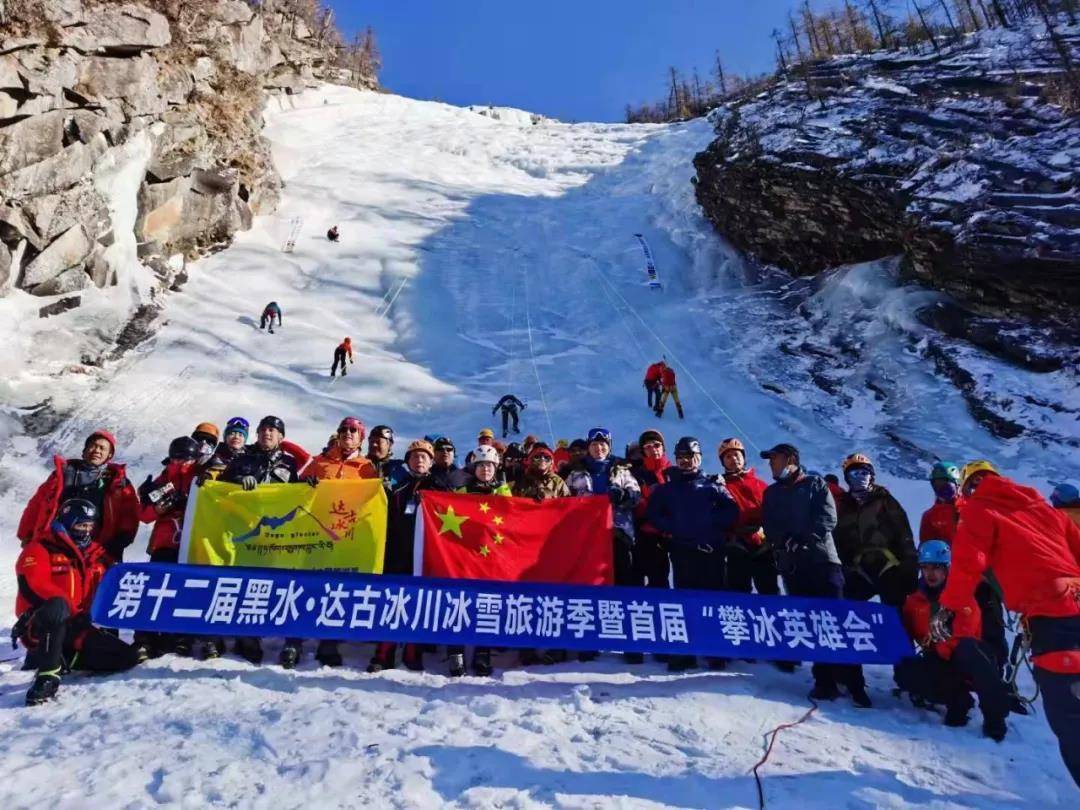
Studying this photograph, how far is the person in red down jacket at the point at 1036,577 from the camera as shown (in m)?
3.33

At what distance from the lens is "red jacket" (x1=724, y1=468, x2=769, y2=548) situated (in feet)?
20.4

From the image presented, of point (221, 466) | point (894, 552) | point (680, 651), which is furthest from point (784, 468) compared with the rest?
point (221, 466)

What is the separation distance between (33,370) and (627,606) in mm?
17936

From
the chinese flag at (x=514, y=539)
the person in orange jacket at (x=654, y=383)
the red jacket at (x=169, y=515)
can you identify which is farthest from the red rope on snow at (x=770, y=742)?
the person in orange jacket at (x=654, y=383)

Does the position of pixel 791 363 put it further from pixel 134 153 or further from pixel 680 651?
pixel 134 153

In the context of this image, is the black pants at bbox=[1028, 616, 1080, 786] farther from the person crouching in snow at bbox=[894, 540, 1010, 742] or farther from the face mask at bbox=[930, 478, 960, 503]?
the face mask at bbox=[930, 478, 960, 503]

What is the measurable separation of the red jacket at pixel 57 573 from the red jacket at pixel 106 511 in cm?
10

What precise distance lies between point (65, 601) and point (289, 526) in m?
1.72

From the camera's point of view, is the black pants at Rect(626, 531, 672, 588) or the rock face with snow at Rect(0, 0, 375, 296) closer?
the black pants at Rect(626, 531, 672, 588)

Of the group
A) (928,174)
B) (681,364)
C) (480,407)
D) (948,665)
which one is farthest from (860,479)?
(928,174)

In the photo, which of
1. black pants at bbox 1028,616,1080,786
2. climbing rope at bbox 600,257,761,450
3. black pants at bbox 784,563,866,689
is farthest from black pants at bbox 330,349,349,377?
black pants at bbox 1028,616,1080,786

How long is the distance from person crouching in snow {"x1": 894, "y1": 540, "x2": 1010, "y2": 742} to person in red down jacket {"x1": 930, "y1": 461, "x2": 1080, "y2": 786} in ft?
1.62

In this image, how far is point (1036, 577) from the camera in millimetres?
3504

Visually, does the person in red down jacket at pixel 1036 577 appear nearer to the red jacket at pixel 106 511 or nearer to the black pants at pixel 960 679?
the black pants at pixel 960 679
